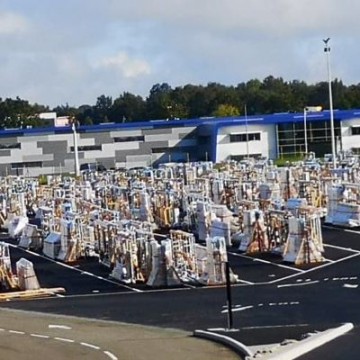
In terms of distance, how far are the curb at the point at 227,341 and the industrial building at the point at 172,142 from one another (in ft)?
Answer: 225

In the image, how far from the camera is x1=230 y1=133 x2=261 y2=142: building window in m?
88.8

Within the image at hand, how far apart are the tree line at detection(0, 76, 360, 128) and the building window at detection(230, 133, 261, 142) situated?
105 ft

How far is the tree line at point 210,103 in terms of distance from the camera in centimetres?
13062

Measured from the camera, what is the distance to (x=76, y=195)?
52500 mm

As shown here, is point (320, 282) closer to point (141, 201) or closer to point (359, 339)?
point (359, 339)

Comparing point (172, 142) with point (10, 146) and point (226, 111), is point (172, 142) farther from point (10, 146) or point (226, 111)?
point (226, 111)

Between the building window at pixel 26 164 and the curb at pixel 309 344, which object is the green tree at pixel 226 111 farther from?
the curb at pixel 309 344

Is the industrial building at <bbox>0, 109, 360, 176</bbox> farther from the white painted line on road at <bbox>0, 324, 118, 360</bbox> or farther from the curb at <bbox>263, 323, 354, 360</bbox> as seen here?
the curb at <bbox>263, 323, 354, 360</bbox>

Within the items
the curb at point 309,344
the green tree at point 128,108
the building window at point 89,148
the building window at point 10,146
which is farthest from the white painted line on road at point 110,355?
the green tree at point 128,108

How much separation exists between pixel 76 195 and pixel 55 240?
577 inches

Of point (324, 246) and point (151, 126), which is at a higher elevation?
point (151, 126)

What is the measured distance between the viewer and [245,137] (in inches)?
3499

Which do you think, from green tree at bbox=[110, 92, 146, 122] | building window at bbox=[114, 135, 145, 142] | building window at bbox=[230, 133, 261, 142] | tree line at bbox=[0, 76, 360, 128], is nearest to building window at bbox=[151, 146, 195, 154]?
building window at bbox=[114, 135, 145, 142]

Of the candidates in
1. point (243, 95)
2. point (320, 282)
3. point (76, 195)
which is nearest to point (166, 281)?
point (320, 282)
